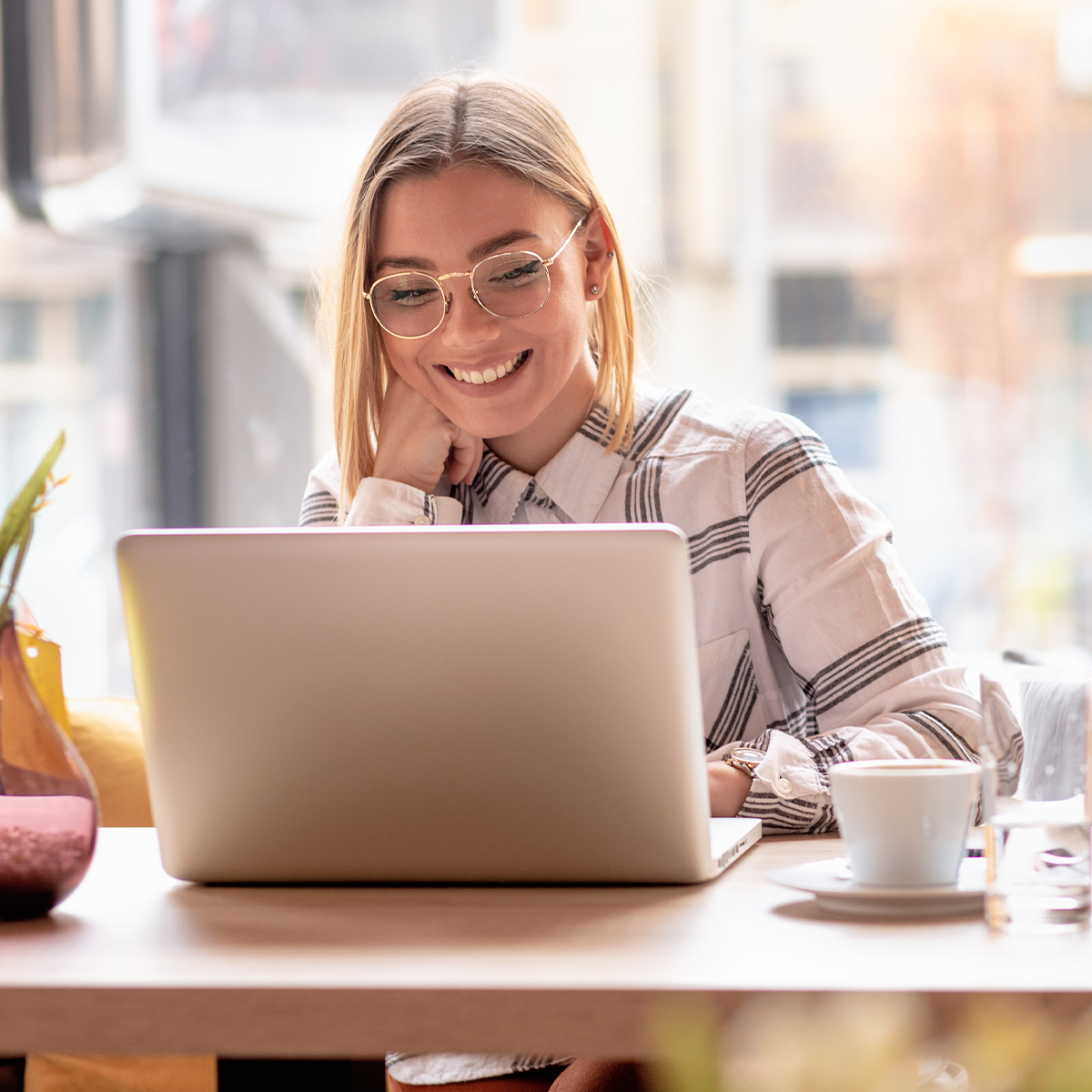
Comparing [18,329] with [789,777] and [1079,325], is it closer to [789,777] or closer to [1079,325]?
[789,777]

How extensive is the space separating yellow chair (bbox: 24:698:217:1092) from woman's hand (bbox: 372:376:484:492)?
399 millimetres

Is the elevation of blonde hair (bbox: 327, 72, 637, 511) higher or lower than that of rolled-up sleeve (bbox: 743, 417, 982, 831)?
higher

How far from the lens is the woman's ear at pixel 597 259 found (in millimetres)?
1541

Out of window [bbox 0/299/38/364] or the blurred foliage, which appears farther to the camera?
window [bbox 0/299/38/364]

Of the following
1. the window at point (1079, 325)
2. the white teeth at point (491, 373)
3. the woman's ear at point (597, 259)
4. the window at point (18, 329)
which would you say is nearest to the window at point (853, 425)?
the window at point (1079, 325)

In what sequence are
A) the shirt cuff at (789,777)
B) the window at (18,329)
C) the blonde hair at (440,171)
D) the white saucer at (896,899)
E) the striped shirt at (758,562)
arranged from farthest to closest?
the window at (18,329)
the blonde hair at (440,171)
the striped shirt at (758,562)
the shirt cuff at (789,777)
the white saucer at (896,899)

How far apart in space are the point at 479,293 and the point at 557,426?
0.19 metres

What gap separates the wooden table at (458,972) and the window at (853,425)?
294 centimetres

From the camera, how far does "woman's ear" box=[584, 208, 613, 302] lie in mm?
1541

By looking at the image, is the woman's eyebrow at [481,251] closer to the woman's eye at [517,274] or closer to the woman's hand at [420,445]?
the woman's eye at [517,274]

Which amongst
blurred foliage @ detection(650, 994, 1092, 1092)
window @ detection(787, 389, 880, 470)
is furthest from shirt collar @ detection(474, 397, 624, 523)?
window @ detection(787, 389, 880, 470)

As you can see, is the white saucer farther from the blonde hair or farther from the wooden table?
the blonde hair

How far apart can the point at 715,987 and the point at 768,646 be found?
0.82 m

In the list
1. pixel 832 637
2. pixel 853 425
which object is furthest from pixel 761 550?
pixel 853 425
